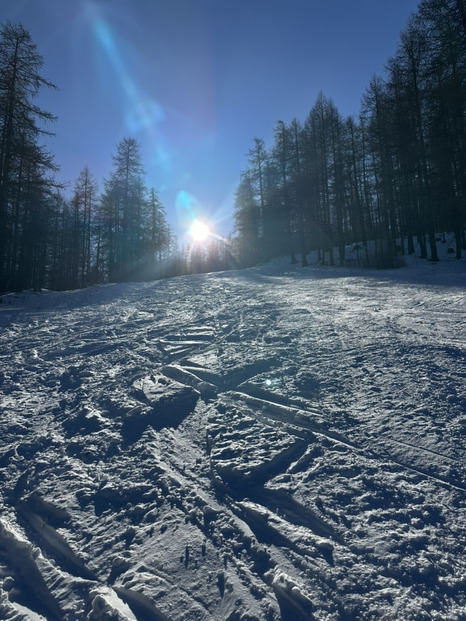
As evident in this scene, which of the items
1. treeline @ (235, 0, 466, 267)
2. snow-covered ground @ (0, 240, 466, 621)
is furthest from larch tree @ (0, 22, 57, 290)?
treeline @ (235, 0, 466, 267)

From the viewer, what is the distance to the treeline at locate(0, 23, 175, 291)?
13.5 metres

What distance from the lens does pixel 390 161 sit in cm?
1936

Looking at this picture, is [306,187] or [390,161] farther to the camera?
[306,187]

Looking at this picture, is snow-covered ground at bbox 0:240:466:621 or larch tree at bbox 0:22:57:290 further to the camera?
larch tree at bbox 0:22:57:290

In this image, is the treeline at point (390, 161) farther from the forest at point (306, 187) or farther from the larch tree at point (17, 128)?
the larch tree at point (17, 128)

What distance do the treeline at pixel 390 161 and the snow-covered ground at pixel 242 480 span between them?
13.6 metres

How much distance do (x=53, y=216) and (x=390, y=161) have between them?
2577 centimetres

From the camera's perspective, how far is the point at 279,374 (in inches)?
166

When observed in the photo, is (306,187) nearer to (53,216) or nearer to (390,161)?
(390,161)

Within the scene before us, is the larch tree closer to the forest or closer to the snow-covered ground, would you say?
the forest

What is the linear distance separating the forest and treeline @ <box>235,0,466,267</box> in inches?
3.0

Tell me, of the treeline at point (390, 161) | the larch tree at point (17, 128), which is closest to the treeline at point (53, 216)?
the larch tree at point (17, 128)

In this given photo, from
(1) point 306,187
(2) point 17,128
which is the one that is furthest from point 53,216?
(1) point 306,187

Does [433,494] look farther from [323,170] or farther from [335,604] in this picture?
[323,170]
